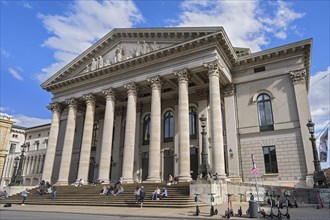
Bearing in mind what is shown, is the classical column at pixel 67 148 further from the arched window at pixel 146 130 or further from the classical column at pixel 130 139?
the arched window at pixel 146 130

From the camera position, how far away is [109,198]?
2162 cm

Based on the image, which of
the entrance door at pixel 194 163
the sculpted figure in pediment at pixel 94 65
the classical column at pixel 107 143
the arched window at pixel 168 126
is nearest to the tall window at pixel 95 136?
the classical column at pixel 107 143

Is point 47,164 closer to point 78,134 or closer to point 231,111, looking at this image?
point 78,134

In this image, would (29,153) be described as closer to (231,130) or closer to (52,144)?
(52,144)

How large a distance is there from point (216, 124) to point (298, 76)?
1020 cm

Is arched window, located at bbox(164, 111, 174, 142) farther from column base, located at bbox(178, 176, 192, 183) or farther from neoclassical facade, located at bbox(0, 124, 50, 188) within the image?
neoclassical facade, located at bbox(0, 124, 50, 188)

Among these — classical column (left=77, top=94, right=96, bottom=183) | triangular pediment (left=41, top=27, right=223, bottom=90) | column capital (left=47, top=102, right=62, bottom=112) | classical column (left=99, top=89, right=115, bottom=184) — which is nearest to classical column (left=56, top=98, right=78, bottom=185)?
column capital (left=47, top=102, right=62, bottom=112)

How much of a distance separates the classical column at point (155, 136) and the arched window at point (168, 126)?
6567mm

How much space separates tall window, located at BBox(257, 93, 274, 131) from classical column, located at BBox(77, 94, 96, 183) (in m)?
19.4

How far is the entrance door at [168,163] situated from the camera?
3019 cm

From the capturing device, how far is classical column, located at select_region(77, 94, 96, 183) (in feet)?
95.8

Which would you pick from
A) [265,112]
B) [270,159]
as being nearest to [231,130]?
[265,112]

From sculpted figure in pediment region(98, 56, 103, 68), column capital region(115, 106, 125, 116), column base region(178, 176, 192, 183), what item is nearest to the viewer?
column base region(178, 176, 192, 183)

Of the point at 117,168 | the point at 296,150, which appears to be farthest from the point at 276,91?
the point at 117,168
